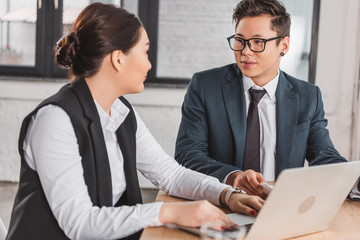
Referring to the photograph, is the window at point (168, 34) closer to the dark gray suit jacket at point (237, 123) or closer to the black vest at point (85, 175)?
the dark gray suit jacket at point (237, 123)

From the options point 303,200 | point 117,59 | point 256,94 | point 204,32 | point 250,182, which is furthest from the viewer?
point 204,32

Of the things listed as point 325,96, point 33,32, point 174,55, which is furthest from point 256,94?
point 33,32

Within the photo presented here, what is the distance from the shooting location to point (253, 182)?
1636mm

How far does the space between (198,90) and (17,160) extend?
104 inches

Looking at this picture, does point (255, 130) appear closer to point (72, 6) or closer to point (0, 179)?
point (72, 6)

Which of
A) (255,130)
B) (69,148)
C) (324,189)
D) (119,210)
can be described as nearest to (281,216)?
(324,189)

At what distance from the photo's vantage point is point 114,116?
166cm

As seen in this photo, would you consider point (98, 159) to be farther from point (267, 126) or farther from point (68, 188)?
point (267, 126)

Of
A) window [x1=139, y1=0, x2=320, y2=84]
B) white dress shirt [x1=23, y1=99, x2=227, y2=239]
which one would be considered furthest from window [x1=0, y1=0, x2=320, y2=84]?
white dress shirt [x1=23, y1=99, x2=227, y2=239]

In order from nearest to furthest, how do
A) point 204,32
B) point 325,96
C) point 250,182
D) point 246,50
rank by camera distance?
1. point 250,182
2. point 246,50
3. point 325,96
4. point 204,32

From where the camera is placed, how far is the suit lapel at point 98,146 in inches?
56.9

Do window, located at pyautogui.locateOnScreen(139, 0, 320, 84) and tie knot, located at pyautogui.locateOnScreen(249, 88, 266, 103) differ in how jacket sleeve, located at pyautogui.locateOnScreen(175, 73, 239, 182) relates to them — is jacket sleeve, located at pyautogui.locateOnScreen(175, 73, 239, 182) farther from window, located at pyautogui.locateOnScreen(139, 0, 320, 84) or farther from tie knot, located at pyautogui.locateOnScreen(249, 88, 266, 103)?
window, located at pyautogui.locateOnScreen(139, 0, 320, 84)

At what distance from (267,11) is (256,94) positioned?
37cm

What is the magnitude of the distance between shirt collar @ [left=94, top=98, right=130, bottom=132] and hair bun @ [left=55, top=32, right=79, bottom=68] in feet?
0.54
